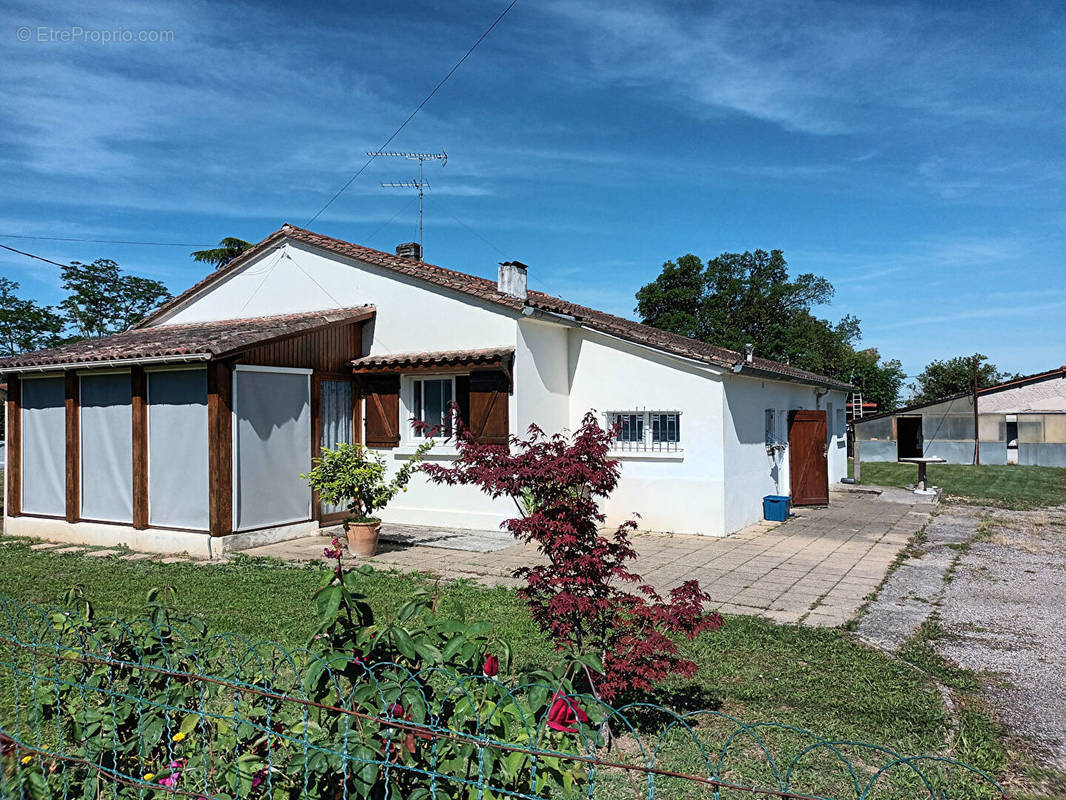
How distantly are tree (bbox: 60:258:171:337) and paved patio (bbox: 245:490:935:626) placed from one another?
41450mm

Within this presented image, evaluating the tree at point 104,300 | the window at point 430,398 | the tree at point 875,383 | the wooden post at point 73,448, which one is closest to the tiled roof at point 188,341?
the wooden post at point 73,448

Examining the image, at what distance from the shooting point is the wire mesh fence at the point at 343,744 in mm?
2428

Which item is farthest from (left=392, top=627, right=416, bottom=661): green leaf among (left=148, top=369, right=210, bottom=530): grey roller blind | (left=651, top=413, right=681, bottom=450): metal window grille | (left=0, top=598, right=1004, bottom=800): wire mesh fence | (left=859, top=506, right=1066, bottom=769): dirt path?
(left=651, top=413, right=681, bottom=450): metal window grille

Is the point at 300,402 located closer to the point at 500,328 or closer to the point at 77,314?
the point at 500,328

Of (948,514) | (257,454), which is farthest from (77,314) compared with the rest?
(948,514)

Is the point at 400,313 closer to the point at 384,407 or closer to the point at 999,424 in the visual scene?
the point at 384,407

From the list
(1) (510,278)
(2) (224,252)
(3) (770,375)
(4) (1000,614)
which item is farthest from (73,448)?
(2) (224,252)

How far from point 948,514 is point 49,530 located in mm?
17446

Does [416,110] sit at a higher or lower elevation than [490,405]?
higher

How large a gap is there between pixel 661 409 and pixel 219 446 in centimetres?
724

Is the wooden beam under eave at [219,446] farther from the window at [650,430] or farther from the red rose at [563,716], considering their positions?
the red rose at [563,716]

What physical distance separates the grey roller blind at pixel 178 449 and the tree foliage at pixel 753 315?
40717mm

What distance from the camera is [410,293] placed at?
506 inches

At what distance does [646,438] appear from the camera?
41.1 feet
